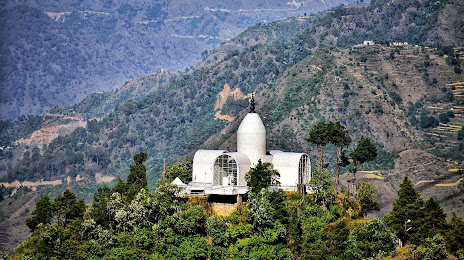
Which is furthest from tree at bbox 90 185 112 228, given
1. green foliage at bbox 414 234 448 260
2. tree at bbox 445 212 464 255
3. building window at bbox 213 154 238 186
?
tree at bbox 445 212 464 255

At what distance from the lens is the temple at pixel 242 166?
2904 inches

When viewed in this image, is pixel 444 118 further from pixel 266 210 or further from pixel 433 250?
pixel 433 250

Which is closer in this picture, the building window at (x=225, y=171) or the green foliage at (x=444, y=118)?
the building window at (x=225, y=171)

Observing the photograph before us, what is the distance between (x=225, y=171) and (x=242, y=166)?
150 centimetres

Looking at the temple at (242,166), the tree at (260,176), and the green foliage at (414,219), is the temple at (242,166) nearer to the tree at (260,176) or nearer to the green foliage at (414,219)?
the tree at (260,176)

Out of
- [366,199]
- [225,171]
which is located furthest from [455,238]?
[225,171]

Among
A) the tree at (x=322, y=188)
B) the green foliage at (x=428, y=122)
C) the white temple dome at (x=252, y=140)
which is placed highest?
the green foliage at (x=428, y=122)

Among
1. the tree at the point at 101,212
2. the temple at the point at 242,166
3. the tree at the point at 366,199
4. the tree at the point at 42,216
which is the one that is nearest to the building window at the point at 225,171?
the temple at the point at 242,166

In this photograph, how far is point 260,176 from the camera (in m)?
→ 71.8

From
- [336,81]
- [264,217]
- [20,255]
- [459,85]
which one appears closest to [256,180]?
[264,217]

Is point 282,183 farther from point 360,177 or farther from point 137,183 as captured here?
point 360,177

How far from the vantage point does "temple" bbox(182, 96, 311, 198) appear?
73.8 meters

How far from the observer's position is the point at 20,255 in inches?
3041

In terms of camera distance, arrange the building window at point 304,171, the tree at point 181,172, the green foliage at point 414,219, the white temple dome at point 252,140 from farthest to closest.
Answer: the tree at point 181,172, the white temple dome at point 252,140, the building window at point 304,171, the green foliage at point 414,219
